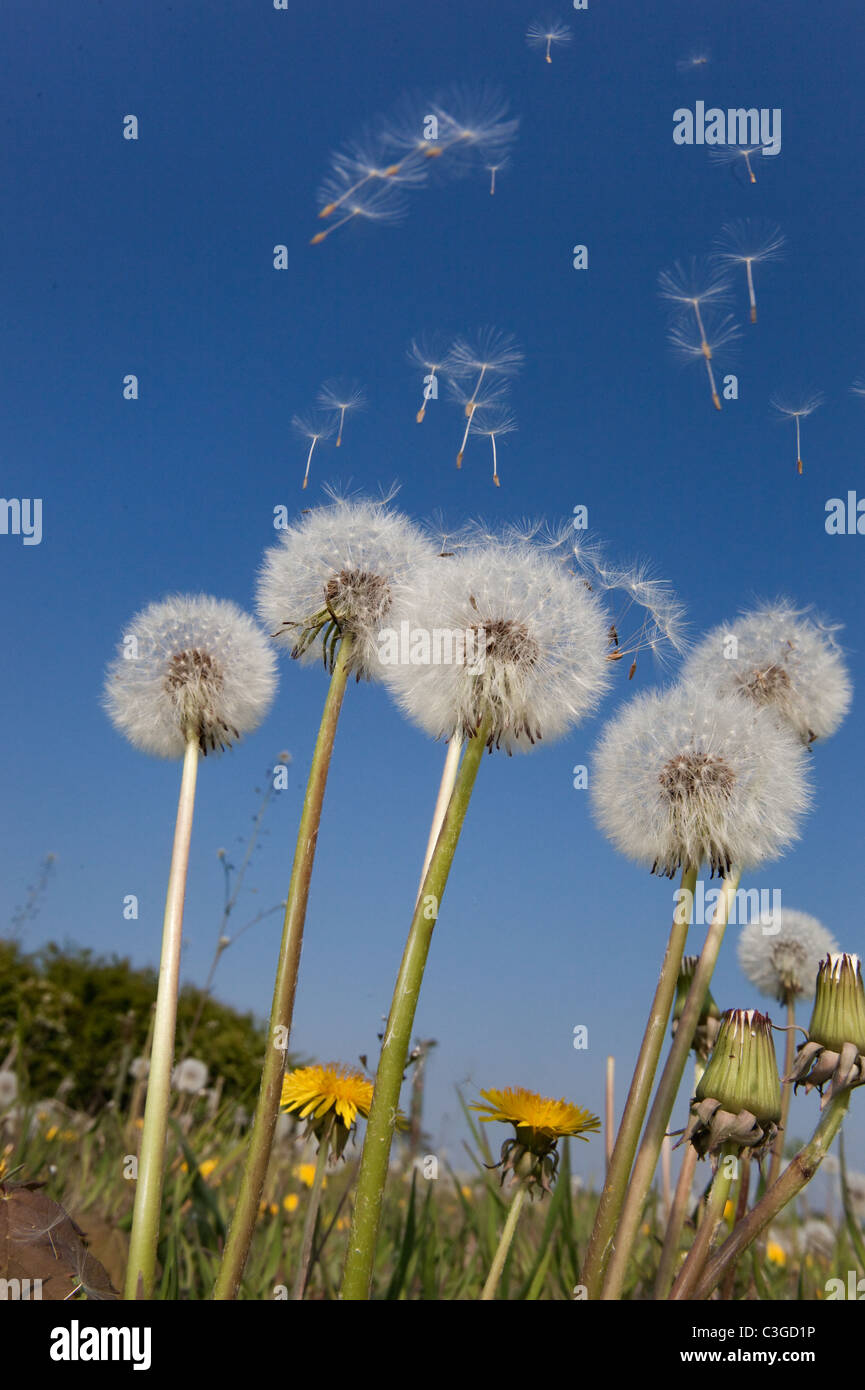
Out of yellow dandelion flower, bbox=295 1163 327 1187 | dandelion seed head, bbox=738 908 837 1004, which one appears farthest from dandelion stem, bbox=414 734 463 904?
yellow dandelion flower, bbox=295 1163 327 1187

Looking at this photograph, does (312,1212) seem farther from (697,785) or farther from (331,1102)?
(697,785)

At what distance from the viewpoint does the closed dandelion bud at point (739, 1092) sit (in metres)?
1.83

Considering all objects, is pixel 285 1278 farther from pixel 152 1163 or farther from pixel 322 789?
pixel 322 789

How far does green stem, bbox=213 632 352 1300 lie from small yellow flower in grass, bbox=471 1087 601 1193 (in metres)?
0.63

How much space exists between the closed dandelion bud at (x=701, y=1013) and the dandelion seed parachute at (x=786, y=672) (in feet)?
2.96

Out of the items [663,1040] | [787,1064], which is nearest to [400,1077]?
[663,1040]

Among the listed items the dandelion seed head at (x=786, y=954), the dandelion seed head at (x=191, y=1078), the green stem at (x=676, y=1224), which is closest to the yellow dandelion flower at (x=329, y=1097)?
the green stem at (x=676, y=1224)

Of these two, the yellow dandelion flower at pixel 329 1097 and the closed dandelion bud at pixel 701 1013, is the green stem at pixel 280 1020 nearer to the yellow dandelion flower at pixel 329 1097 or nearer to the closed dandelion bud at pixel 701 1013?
the yellow dandelion flower at pixel 329 1097

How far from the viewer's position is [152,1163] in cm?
210

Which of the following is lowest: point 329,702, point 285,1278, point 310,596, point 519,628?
point 285,1278

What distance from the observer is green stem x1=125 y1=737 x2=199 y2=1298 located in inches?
78.7

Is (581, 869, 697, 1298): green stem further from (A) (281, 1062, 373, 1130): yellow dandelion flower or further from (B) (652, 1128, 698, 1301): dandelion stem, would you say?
(A) (281, 1062, 373, 1130): yellow dandelion flower
